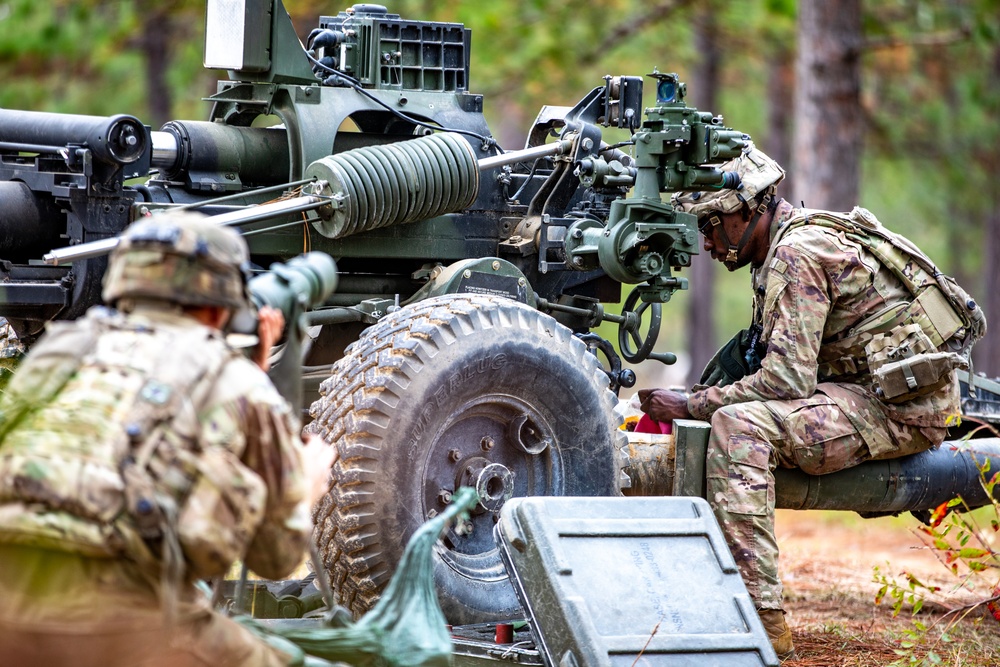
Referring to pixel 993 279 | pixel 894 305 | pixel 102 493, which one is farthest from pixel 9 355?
pixel 993 279

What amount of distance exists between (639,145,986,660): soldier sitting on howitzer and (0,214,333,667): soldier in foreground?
2.94 meters

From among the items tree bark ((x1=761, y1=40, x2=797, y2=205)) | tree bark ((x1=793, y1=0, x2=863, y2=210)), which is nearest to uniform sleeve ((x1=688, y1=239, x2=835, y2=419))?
tree bark ((x1=793, y1=0, x2=863, y2=210))

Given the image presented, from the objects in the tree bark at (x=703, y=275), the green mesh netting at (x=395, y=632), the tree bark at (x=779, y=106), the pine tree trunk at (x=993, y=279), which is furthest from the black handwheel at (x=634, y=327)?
the tree bark at (x=779, y=106)

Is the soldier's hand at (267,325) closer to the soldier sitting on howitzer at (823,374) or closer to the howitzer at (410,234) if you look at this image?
the howitzer at (410,234)

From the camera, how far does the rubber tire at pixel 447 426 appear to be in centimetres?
546

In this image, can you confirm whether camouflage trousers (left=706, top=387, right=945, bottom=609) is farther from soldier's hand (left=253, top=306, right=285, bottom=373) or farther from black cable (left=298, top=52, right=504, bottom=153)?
soldier's hand (left=253, top=306, right=285, bottom=373)

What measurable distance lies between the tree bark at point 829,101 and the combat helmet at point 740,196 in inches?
234

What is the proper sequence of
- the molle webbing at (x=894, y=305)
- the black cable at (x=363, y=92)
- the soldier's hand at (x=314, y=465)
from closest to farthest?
the soldier's hand at (x=314, y=465)
the molle webbing at (x=894, y=305)
the black cable at (x=363, y=92)

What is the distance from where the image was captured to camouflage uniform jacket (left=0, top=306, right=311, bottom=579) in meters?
3.33

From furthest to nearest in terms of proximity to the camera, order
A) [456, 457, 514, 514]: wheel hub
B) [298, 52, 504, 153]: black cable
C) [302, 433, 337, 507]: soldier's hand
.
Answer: [298, 52, 504, 153]: black cable, [456, 457, 514, 514]: wheel hub, [302, 433, 337, 507]: soldier's hand

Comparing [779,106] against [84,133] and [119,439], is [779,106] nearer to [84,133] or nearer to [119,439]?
[84,133]

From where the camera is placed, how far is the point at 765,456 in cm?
612

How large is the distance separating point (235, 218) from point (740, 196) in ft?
8.21

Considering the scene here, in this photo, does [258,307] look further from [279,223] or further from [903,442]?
[903,442]
